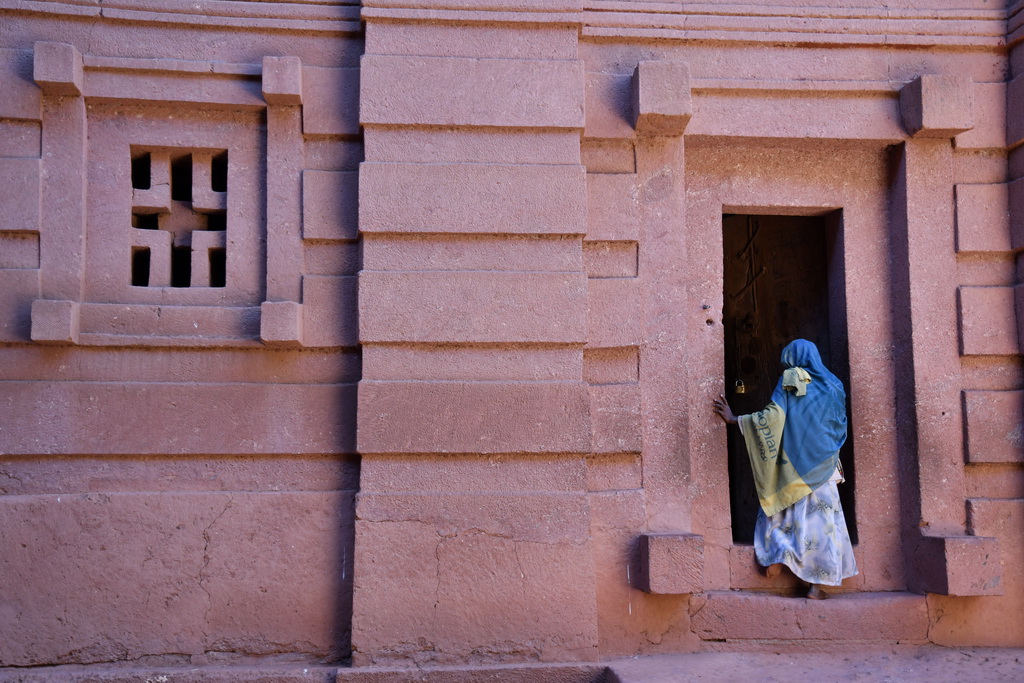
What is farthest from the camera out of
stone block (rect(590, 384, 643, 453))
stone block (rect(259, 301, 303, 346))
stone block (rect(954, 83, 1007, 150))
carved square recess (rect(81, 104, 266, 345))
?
stone block (rect(954, 83, 1007, 150))

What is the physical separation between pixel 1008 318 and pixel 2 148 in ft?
20.5

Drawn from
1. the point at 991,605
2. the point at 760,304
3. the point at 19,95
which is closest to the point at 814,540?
the point at 991,605

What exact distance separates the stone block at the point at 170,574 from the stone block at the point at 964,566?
3.51m

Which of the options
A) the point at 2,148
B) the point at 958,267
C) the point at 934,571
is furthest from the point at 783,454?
the point at 2,148

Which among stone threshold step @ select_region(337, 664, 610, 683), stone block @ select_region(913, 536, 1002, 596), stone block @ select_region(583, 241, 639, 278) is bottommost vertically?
stone threshold step @ select_region(337, 664, 610, 683)

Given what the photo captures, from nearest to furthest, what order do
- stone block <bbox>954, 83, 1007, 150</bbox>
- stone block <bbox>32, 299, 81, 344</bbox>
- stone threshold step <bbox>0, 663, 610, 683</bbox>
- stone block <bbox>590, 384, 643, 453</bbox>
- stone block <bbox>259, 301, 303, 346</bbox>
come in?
stone threshold step <bbox>0, 663, 610, 683</bbox> → stone block <bbox>32, 299, 81, 344</bbox> → stone block <bbox>259, 301, 303, 346</bbox> → stone block <bbox>590, 384, 643, 453</bbox> → stone block <bbox>954, 83, 1007, 150</bbox>

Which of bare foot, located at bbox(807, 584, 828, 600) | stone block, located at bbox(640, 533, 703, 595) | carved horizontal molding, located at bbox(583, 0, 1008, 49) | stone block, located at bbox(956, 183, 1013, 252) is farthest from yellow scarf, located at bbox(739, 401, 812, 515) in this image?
carved horizontal molding, located at bbox(583, 0, 1008, 49)

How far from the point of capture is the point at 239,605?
5082 millimetres

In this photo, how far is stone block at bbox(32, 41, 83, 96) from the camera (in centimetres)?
519

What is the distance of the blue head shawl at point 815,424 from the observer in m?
5.53

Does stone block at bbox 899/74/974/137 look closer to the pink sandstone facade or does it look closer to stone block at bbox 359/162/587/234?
the pink sandstone facade

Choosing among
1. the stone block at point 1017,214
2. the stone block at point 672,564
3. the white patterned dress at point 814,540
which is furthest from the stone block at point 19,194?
the stone block at point 1017,214

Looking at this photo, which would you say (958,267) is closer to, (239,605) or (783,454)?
(783,454)

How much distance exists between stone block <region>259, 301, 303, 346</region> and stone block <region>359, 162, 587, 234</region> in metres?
0.68
